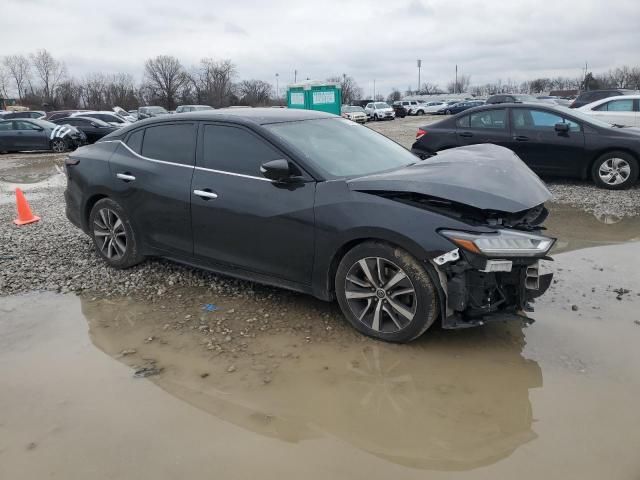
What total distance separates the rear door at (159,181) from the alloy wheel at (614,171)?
6924mm

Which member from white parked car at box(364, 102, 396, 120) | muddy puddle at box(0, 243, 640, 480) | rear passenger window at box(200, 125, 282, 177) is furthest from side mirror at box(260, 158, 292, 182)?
white parked car at box(364, 102, 396, 120)

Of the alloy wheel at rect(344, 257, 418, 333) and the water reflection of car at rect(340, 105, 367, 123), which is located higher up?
the water reflection of car at rect(340, 105, 367, 123)

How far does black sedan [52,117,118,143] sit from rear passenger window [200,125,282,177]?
18231 millimetres

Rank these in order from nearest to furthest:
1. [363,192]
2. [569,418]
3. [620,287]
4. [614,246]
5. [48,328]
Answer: [569,418] → [363,192] → [48,328] → [620,287] → [614,246]

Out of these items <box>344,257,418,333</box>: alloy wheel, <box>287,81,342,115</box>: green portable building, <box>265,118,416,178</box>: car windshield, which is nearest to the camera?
<box>344,257,418,333</box>: alloy wheel

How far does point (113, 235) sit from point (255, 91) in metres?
82.1

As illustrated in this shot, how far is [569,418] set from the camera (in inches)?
112

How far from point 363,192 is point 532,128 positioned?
6.45 m

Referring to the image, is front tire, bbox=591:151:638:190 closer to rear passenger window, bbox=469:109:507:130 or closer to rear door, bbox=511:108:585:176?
rear door, bbox=511:108:585:176

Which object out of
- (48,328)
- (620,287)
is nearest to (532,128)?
(620,287)

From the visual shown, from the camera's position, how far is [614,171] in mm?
8555

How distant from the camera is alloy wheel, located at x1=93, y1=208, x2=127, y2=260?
5223 mm

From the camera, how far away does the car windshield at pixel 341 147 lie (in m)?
4.13

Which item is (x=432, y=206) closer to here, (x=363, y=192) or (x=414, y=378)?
(x=363, y=192)
